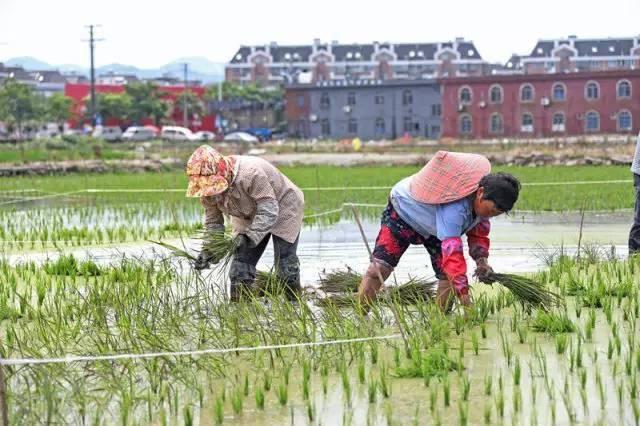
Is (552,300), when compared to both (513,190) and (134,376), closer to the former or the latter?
(513,190)

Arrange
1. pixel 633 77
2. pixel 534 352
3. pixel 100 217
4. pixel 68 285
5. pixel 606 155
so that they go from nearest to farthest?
1. pixel 534 352
2. pixel 68 285
3. pixel 100 217
4. pixel 606 155
5. pixel 633 77

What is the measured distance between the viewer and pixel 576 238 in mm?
12016

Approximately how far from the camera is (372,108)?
70062 millimetres

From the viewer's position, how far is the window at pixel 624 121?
204ft

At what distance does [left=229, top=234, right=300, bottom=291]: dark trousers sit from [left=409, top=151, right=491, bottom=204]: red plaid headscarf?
1076 millimetres

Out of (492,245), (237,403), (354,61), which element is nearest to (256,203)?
(237,403)

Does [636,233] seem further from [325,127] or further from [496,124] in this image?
[325,127]

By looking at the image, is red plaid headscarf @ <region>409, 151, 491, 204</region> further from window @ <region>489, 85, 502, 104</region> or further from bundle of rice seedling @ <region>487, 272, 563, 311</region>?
window @ <region>489, 85, 502, 104</region>

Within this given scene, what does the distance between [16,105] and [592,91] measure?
1159 inches

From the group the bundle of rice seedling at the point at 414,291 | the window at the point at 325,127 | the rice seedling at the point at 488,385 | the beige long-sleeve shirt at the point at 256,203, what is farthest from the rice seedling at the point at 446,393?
the window at the point at 325,127

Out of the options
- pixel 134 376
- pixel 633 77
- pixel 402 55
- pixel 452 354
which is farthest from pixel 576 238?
pixel 402 55

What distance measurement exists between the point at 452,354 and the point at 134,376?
145cm

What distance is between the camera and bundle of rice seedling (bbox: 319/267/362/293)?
769cm

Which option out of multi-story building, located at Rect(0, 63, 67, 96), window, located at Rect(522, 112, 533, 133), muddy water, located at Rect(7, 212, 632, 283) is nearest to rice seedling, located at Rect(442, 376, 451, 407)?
muddy water, located at Rect(7, 212, 632, 283)
